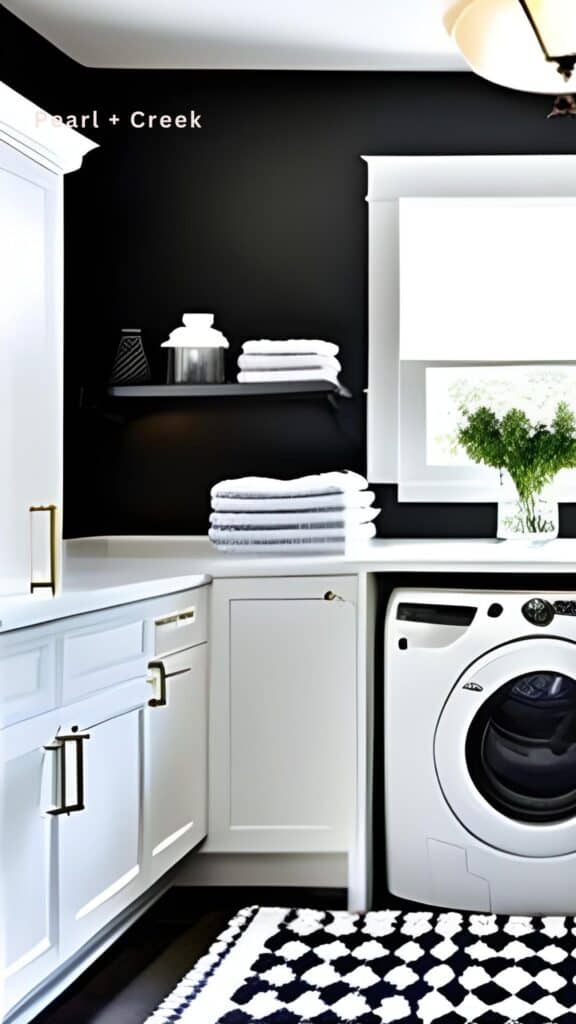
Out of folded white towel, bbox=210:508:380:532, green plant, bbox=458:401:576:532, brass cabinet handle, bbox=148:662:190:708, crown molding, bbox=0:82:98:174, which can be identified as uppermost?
crown molding, bbox=0:82:98:174

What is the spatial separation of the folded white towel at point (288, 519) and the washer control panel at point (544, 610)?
1.78ft

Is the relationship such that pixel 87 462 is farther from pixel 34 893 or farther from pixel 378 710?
pixel 34 893

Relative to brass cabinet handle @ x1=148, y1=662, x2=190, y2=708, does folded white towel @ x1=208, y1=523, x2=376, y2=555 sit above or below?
above

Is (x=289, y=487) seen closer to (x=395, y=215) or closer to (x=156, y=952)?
(x=395, y=215)

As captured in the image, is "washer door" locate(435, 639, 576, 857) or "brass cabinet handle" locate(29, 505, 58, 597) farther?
"washer door" locate(435, 639, 576, 857)

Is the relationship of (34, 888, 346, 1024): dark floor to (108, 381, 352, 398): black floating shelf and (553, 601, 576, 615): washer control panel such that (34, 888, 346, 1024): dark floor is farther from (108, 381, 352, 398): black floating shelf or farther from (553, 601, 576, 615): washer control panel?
(108, 381, 352, 398): black floating shelf

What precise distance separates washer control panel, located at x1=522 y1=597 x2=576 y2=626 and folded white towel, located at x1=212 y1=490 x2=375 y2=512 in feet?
1.86

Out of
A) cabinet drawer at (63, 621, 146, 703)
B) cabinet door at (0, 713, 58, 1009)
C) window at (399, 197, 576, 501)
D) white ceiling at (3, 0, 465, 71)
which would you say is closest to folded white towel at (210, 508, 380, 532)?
window at (399, 197, 576, 501)

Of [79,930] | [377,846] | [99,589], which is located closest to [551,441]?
[377,846]

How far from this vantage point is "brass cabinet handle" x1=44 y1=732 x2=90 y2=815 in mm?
2189

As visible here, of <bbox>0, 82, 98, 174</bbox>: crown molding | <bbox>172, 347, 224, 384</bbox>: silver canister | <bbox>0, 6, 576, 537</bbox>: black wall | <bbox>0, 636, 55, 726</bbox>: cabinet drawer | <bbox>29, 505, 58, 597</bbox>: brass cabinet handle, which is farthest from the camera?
<bbox>0, 6, 576, 537</bbox>: black wall

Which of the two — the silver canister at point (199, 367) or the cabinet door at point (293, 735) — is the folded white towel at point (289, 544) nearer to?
the cabinet door at point (293, 735)

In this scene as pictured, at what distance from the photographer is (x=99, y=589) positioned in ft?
7.89

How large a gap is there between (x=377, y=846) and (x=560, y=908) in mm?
630
